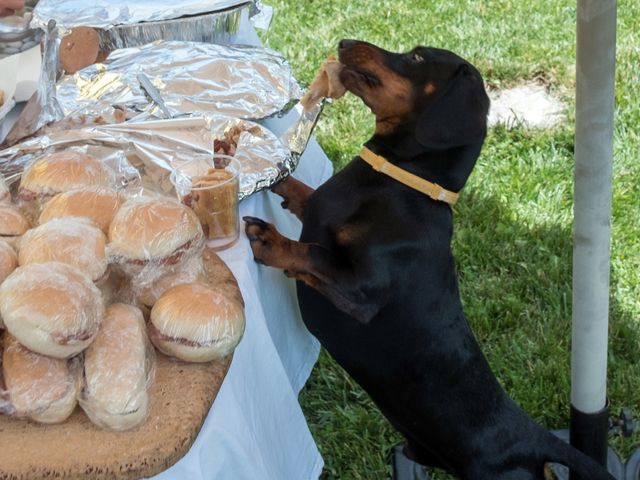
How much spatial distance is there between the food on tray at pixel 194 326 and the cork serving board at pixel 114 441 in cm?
4

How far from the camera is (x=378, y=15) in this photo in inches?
198

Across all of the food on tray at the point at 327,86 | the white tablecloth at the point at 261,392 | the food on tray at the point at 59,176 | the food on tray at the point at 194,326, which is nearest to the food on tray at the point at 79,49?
the white tablecloth at the point at 261,392

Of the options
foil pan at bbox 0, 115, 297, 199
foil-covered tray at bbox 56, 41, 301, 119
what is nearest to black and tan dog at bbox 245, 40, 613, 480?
foil pan at bbox 0, 115, 297, 199

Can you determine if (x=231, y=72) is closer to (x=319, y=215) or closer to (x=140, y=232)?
(x=319, y=215)

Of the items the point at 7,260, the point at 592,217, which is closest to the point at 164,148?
the point at 7,260

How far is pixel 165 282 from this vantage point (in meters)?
1.32

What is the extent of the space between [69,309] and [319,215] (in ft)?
2.72

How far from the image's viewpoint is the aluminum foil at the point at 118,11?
7.54 ft

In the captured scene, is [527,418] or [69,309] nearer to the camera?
[69,309]

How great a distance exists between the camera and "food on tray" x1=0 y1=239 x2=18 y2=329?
3.97ft

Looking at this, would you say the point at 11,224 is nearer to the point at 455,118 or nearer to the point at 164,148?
the point at 164,148

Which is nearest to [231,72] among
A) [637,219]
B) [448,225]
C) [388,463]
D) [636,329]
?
[448,225]

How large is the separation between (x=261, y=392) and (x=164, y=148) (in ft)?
1.90

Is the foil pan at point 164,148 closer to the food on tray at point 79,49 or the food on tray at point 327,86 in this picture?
the food on tray at point 327,86
